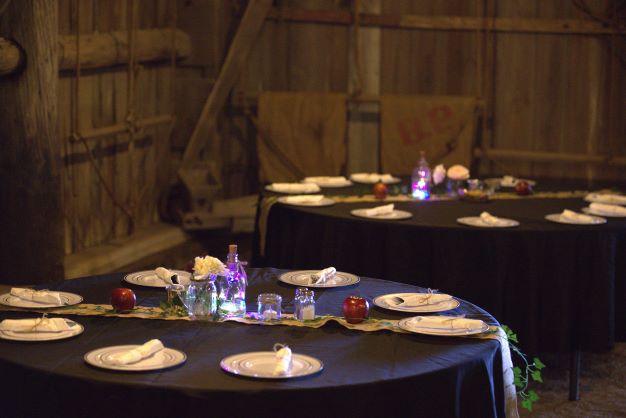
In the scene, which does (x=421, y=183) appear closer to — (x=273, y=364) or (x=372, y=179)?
(x=372, y=179)

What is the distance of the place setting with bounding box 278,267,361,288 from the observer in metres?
3.29

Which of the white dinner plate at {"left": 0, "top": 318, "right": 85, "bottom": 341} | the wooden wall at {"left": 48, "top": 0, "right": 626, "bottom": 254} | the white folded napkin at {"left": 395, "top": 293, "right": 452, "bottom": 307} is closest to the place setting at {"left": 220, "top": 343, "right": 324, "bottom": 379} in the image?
the white dinner plate at {"left": 0, "top": 318, "right": 85, "bottom": 341}

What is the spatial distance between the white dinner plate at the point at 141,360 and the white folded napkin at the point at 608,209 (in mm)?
2692

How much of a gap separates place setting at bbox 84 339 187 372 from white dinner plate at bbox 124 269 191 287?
0.62m

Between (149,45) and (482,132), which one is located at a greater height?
(149,45)

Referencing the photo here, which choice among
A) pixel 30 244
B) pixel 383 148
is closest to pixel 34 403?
pixel 30 244

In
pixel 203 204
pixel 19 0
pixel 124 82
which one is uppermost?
pixel 19 0

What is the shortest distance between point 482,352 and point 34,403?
106cm

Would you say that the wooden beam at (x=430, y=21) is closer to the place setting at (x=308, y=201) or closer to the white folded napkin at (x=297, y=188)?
the white folded napkin at (x=297, y=188)

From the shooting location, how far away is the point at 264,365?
2.45m

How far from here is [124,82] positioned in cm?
676

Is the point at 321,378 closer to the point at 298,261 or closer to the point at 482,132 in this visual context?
the point at 298,261

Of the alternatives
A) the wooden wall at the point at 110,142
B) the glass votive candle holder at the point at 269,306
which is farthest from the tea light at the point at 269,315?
the wooden wall at the point at 110,142

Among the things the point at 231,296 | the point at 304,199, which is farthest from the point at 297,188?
the point at 231,296
